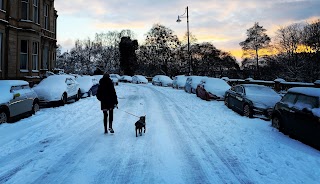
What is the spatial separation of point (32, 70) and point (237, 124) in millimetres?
16703

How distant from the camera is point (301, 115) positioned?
8.16m

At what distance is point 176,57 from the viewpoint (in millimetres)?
62312

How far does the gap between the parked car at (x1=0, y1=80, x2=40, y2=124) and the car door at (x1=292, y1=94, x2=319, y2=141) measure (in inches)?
379

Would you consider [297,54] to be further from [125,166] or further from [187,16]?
[125,166]

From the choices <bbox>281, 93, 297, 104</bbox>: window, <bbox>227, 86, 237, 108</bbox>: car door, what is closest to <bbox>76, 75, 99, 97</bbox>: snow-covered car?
<bbox>227, 86, 237, 108</bbox>: car door

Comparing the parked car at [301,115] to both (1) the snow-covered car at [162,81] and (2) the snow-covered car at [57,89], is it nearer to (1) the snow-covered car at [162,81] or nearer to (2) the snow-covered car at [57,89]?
(2) the snow-covered car at [57,89]

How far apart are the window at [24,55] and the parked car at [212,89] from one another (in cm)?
1301

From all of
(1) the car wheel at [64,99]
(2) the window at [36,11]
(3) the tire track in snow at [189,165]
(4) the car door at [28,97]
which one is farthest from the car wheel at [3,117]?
(2) the window at [36,11]

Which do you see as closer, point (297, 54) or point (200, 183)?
point (200, 183)

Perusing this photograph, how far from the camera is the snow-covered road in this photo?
5.19 meters

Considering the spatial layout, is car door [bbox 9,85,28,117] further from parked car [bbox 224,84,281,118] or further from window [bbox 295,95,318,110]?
window [bbox 295,95,318,110]

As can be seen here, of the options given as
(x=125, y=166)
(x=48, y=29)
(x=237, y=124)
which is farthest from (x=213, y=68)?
(x=125, y=166)

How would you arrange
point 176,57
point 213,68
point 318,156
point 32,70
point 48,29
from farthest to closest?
point 213,68, point 176,57, point 48,29, point 32,70, point 318,156

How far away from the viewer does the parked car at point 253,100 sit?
12.2m
